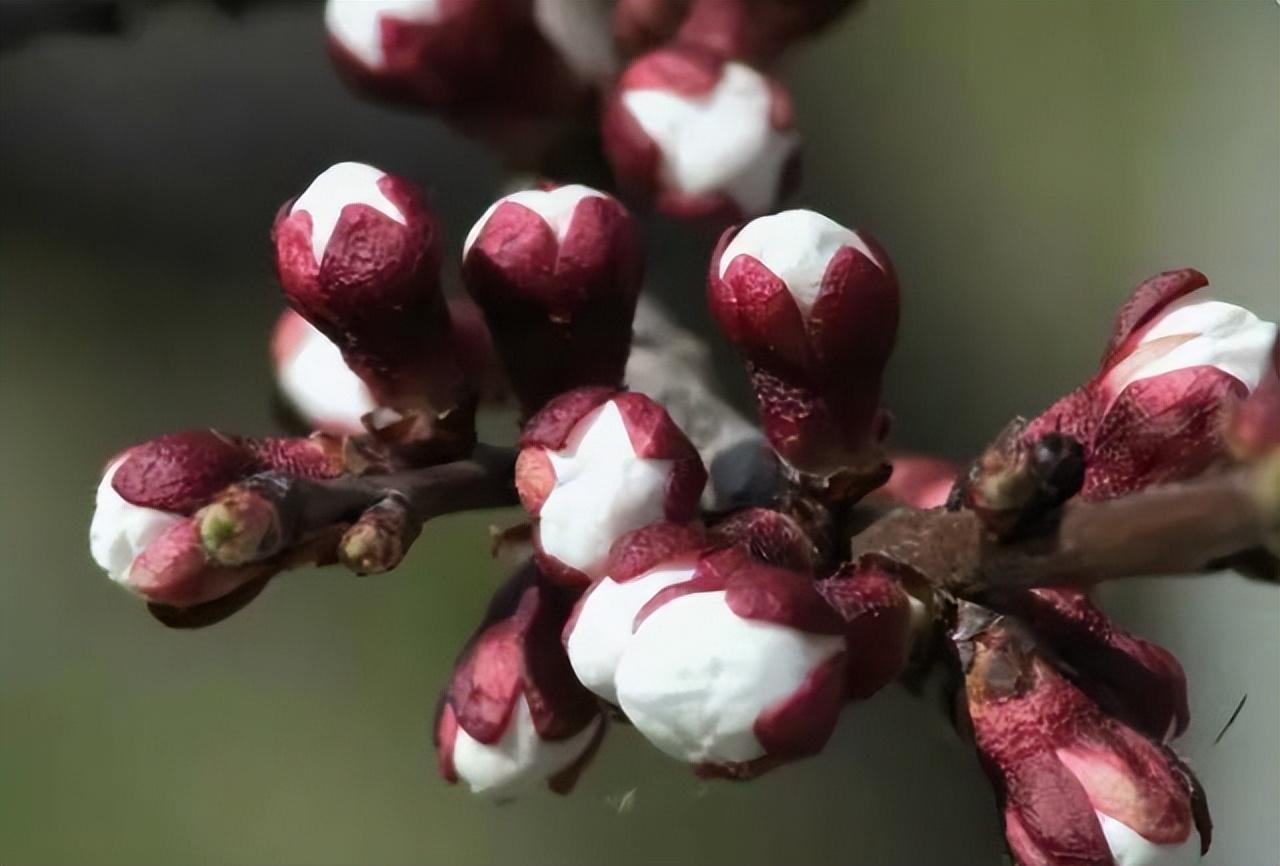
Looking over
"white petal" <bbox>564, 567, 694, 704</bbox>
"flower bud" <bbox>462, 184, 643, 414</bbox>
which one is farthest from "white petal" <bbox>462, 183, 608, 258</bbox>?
"white petal" <bbox>564, 567, 694, 704</bbox>

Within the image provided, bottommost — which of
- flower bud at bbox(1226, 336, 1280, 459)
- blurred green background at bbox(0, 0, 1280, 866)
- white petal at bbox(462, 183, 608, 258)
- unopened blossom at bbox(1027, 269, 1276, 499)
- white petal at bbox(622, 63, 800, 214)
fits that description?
blurred green background at bbox(0, 0, 1280, 866)

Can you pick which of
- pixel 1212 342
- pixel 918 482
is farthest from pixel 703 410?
pixel 1212 342

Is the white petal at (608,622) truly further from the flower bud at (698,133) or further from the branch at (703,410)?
the flower bud at (698,133)

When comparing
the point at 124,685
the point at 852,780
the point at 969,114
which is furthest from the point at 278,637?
the point at 969,114

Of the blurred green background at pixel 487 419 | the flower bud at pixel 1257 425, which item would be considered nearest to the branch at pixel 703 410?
the blurred green background at pixel 487 419

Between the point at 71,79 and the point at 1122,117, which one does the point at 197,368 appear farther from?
the point at 1122,117

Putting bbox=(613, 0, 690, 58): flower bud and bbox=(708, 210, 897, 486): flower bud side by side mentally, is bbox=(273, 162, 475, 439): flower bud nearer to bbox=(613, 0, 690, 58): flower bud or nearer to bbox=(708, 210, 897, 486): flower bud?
bbox=(708, 210, 897, 486): flower bud
